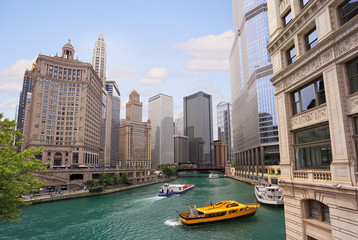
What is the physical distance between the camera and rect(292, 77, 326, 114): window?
16.3m

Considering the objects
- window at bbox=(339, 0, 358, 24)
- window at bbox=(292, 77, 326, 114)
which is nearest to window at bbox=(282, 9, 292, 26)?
window at bbox=(339, 0, 358, 24)

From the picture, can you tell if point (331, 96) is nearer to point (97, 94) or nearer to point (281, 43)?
point (281, 43)

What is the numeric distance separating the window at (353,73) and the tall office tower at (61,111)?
141m

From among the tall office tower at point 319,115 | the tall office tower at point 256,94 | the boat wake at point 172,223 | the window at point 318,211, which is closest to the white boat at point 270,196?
the boat wake at point 172,223

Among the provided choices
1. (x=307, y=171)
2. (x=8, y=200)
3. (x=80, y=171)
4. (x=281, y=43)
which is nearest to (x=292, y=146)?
(x=307, y=171)

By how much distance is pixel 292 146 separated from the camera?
61.9ft

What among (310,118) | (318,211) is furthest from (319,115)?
(318,211)

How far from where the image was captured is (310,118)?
17.0 metres

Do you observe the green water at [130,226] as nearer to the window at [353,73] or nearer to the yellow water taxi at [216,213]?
the yellow water taxi at [216,213]

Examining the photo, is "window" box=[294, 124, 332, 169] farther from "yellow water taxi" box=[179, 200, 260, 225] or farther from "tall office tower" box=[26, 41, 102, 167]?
"tall office tower" box=[26, 41, 102, 167]

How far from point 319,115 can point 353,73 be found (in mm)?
3623

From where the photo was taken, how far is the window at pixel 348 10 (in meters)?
13.7

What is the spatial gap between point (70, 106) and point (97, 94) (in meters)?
32.9

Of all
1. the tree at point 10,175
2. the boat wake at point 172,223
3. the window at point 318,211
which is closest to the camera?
the window at point 318,211
